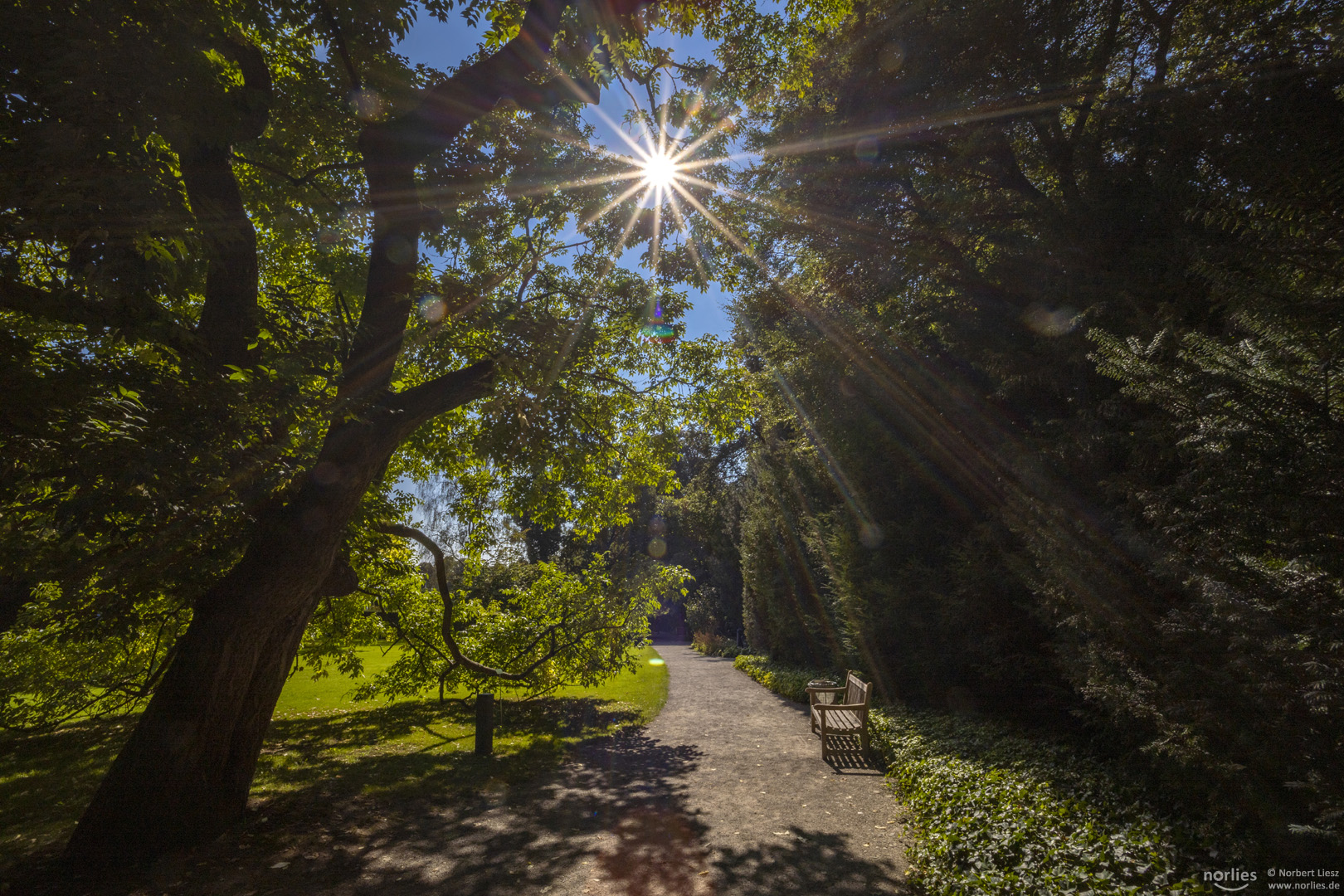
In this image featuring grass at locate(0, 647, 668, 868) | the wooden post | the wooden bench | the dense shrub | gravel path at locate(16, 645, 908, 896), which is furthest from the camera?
the dense shrub

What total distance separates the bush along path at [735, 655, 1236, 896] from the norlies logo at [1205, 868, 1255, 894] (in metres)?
0.06

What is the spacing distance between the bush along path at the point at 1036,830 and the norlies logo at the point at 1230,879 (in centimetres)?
6

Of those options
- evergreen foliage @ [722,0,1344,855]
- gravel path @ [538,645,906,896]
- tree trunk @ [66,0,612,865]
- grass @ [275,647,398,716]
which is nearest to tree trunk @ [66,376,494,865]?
tree trunk @ [66,0,612,865]

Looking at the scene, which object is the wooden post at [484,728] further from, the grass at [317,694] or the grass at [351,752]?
the grass at [317,694]

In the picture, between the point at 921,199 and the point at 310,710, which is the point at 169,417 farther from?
the point at 310,710

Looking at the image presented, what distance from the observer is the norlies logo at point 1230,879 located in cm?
341

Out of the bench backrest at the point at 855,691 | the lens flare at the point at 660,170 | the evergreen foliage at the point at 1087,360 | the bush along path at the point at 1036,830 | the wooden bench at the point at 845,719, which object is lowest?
the bush along path at the point at 1036,830

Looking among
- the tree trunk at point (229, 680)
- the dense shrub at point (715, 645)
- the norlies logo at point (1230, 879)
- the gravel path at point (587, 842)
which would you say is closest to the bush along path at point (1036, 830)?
the norlies logo at point (1230, 879)

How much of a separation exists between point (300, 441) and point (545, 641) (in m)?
8.57

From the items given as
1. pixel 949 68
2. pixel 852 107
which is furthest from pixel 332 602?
pixel 949 68

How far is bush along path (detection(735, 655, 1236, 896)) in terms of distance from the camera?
3871 millimetres

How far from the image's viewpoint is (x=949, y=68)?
7703 millimetres

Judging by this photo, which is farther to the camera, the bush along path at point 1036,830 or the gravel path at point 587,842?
the gravel path at point 587,842

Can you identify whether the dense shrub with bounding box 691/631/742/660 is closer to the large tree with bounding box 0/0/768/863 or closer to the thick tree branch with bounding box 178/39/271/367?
the large tree with bounding box 0/0/768/863
